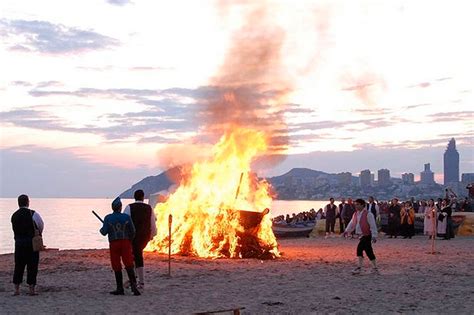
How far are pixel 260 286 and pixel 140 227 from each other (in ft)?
9.82

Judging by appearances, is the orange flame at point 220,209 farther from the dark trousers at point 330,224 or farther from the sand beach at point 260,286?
the dark trousers at point 330,224

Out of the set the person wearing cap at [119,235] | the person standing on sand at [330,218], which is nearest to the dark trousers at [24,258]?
the person wearing cap at [119,235]

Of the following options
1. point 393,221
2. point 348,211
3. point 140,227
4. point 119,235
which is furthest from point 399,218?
point 119,235

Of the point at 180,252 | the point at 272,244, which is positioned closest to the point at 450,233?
the point at 272,244

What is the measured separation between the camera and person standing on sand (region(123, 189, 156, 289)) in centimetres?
1464

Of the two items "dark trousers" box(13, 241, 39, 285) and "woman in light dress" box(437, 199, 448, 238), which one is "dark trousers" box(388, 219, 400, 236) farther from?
"dark trousers" box(13, 241, 39, 285)

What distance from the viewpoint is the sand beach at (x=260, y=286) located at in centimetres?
1270

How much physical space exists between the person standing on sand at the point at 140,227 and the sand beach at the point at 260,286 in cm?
55

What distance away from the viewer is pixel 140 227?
14.7 m

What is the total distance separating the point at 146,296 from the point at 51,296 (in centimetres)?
187

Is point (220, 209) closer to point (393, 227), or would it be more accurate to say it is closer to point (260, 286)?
point (260, 286)

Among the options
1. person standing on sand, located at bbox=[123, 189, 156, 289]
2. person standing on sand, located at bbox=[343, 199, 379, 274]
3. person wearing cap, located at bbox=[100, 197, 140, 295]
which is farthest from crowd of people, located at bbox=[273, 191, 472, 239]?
person wearing cap, located at bbox=[100, 197, 140, 295]

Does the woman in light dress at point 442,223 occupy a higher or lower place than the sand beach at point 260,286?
higher

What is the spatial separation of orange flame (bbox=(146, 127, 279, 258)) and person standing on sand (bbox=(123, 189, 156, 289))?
7125mm
